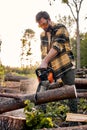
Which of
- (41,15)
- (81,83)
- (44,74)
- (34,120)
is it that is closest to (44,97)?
(34,120)

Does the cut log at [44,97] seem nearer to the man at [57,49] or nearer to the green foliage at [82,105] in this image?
the man at [57,49]

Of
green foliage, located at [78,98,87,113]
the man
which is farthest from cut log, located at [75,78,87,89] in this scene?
green foliage, located at [78,98,87,113]

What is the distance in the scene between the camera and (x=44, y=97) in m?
6.25

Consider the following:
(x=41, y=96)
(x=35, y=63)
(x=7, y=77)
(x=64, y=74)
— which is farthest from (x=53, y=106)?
(x=35, y=63)

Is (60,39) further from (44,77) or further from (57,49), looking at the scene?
(44,77)

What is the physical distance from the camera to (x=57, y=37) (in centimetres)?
725

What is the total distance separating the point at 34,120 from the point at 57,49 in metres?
1.69

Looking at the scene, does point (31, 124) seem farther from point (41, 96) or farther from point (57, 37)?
point (57, 37)

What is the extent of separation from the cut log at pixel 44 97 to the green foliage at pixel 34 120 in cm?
20

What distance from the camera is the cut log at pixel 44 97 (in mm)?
6219

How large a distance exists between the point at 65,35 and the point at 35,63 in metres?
31.9

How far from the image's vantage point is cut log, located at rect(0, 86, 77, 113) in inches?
245

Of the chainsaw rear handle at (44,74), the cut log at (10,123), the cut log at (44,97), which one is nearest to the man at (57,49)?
the chainsaw rear handle at (44,74)

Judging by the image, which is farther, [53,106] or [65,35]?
[53,106]
